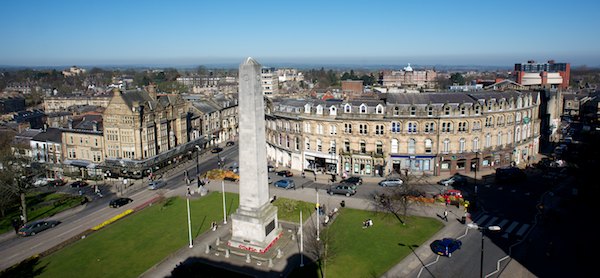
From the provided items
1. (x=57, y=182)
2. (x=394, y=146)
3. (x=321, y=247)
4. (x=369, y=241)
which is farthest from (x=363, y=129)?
(x=57, y=182)

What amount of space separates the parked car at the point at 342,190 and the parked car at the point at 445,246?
1549 cm

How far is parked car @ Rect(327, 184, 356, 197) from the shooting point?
160 ft

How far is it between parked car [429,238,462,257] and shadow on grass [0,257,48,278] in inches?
1199

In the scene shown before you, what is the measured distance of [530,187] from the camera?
50500 millimetres

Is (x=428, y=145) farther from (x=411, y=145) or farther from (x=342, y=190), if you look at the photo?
(x=342, y=190)

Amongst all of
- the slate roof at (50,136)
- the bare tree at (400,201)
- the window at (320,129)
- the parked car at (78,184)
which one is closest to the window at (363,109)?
the window at (320,129)

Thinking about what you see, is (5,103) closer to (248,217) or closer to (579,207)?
(248,217)

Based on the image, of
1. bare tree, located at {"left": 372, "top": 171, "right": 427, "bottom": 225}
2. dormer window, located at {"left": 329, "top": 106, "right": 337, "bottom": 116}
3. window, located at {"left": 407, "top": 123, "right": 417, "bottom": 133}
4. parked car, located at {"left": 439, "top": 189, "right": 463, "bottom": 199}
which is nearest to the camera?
bare tree, located at {"left": 372, "top": 171, "right": 427, "bottom": 225}

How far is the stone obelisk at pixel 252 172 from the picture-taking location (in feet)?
106

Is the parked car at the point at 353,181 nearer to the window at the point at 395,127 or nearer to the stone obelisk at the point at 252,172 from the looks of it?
the window at the point at 395,127

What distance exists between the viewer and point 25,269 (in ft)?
105

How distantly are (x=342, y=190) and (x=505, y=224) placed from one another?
1749 cm

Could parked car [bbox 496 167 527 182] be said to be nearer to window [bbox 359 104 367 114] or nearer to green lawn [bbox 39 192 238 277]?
window [bbox 359 104 367 114]

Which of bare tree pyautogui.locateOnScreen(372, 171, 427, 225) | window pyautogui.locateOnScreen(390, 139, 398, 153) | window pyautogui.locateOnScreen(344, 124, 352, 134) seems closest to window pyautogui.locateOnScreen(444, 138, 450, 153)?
window pyautogui.locateOnScreen(390, 139, 398, 153)
